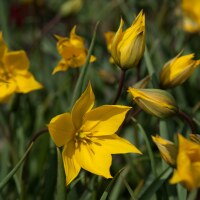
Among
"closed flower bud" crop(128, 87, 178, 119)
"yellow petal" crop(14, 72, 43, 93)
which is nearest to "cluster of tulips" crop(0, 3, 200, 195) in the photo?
"closed flower bud" crop(128, 87, 178, 119)

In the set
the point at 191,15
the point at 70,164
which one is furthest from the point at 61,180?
the point at 191,15

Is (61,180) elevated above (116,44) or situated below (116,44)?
below

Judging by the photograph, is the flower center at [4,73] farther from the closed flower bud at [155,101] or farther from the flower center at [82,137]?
the closed flower bud at [155,101]

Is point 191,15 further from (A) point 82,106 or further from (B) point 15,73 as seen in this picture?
(A) point 82,106

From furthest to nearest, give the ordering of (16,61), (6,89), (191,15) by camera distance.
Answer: (191,15) → (16,61) → (6,89)

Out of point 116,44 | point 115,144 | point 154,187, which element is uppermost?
point 116,44

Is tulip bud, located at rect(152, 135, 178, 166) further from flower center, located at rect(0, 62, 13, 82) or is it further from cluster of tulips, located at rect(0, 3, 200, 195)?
flower center, located at rect(0, 62, 13, 82)
